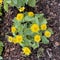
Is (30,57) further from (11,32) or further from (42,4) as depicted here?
(42,4)

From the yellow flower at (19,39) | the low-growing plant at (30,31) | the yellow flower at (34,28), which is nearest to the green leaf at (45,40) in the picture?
the low-growing plant at (30,31)

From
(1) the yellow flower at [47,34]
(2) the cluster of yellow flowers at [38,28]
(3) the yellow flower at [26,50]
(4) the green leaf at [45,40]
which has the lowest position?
(3) the yellow flower at [26,50]

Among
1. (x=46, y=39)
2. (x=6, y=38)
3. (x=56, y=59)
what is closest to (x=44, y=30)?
(x=46, y=39)

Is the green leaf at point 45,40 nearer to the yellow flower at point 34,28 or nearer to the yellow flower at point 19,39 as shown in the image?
the yellow flower at point 34,28

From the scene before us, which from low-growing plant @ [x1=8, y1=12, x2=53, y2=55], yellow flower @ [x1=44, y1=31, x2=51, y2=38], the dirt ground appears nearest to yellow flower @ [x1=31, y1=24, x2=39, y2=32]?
low-growing plant @ [x1=8, y1=12, x2=53, y2=55]

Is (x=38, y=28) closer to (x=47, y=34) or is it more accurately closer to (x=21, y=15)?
(x=47, y=34)

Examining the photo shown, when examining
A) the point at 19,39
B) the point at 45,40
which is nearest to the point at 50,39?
the point at 45,40
